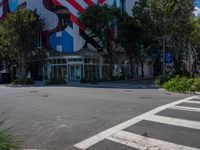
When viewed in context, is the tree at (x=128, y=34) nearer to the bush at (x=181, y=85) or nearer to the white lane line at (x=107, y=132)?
the bush at (x=181, y=85)

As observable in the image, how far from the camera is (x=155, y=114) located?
13.4 m

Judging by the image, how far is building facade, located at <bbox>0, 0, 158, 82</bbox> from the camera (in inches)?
2136

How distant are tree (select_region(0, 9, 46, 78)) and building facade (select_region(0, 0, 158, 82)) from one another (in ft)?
15.1

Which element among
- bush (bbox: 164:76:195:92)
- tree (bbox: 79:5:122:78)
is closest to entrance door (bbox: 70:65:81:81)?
tree (bbox: 79:5:122:78)

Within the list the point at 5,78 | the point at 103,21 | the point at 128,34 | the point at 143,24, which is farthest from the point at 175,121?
the point at 5,78

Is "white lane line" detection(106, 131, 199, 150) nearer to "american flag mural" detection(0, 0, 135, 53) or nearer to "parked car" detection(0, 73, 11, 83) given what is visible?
"american flag mural" detection(0, 0, 135, 53)

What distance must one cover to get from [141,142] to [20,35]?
41.8 m

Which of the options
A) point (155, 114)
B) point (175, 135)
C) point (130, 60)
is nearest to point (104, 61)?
point (130, 60)

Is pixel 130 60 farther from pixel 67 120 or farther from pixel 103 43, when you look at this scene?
pixel 67 120

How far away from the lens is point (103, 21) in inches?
1957

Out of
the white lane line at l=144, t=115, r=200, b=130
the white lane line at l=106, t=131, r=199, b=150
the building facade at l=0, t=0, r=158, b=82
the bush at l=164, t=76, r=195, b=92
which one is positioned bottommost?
the white lane line at l=106, t=131, r=199, b=150

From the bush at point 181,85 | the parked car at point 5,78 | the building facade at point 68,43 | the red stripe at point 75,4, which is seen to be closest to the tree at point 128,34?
the building facade at point 68,43

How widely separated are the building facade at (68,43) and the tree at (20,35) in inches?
181

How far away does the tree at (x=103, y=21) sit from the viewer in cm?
4964
